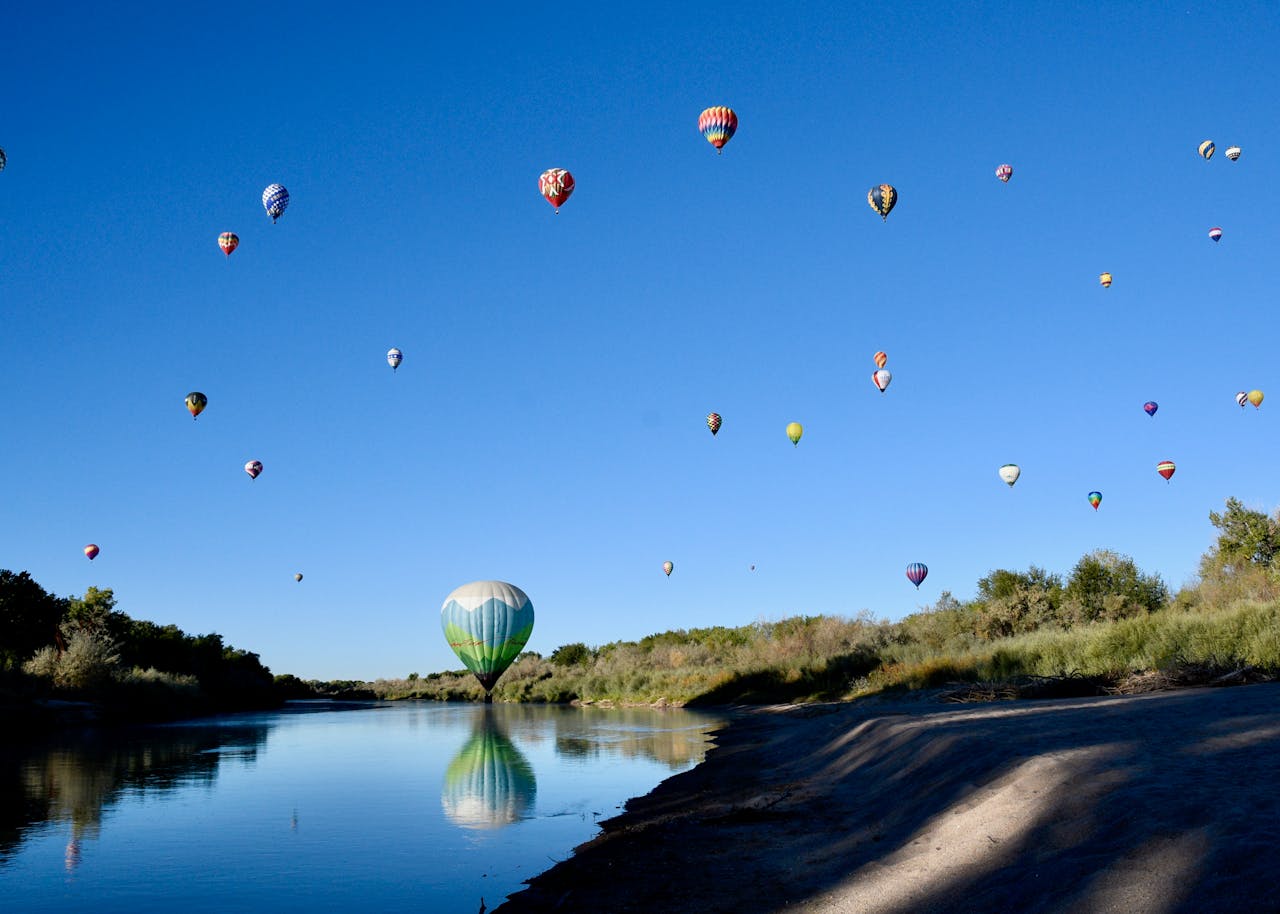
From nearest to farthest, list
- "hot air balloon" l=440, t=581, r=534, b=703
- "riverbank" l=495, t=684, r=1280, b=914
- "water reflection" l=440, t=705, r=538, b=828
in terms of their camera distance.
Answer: "riverbank" l=495, t=684, r=1280, b=914 < "water reflection" l=440, t=705, r=538, b=828 < "hot air balloon" l=440, t=581, r=534, b=703

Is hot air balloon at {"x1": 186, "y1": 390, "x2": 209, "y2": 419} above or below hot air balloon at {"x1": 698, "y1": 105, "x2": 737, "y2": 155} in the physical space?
below

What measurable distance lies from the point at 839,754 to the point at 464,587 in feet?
138

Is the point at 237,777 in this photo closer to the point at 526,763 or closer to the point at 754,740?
the point at 526,763

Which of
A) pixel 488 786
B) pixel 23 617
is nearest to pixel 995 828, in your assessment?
pixel 488 786

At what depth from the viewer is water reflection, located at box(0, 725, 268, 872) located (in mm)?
14570

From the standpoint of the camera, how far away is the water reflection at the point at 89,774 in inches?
574

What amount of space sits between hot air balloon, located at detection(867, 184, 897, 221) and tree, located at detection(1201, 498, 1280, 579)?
21232 millimetres

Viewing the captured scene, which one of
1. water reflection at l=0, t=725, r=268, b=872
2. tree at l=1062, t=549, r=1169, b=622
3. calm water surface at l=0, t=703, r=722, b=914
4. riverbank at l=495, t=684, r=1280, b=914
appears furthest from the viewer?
tree at l=1062, t=549, r=1169, b=622

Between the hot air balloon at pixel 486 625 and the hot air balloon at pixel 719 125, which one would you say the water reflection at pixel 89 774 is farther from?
the hot air balloon at pixel 719 125

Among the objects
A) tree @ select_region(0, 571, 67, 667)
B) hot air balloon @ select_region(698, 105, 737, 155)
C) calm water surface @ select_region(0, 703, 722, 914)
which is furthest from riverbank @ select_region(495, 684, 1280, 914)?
tree @ select_region(0, 571, 67, 667)

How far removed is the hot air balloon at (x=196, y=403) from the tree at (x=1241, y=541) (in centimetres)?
4705

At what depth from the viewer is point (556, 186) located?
36938mm

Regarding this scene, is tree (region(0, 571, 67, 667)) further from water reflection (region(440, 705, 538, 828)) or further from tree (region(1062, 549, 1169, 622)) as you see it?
tree (region(1062, 549, 1169, 622))

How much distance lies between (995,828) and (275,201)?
39919 mm
